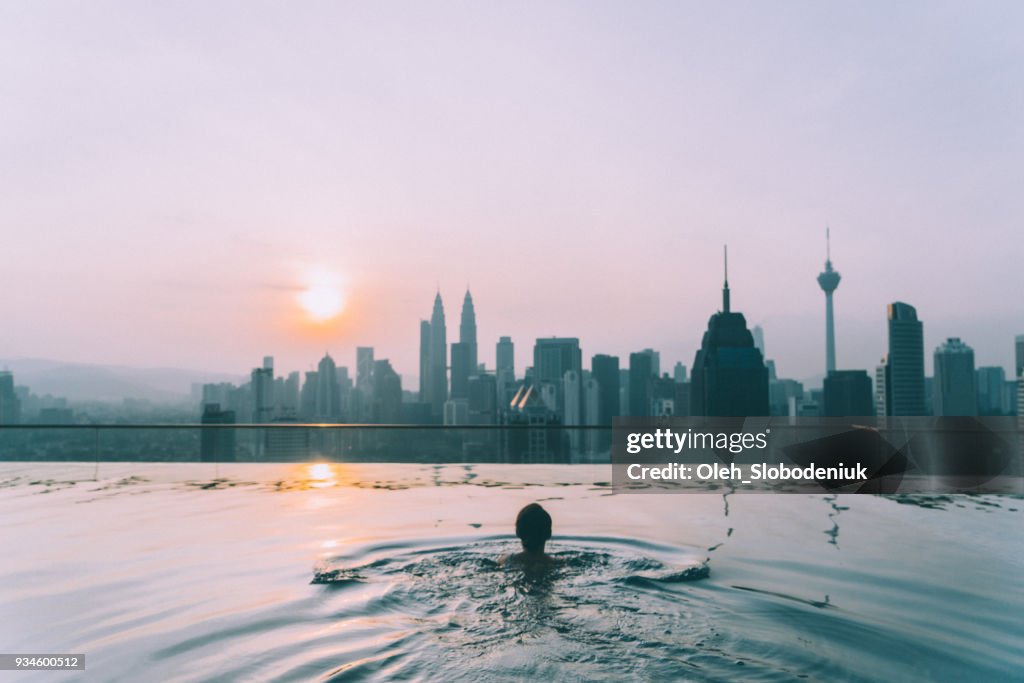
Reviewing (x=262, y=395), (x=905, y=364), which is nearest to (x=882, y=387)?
(x=905, y=364)

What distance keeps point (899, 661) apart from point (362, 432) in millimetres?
10778

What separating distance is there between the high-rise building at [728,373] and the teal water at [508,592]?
10596cm

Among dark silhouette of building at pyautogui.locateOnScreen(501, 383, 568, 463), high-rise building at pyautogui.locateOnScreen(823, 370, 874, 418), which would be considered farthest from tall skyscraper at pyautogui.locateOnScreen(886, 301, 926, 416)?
dark silhouette of building at pyautogui.locateOnScreen(501, 383, 568, 463)

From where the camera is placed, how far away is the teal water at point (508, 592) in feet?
13.2

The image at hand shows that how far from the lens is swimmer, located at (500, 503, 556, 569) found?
651 cm

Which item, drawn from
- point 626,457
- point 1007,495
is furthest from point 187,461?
point 1007,495

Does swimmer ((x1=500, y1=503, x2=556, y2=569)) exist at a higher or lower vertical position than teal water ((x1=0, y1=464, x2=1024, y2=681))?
higher

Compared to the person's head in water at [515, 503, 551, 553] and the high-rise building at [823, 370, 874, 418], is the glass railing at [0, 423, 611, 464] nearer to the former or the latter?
the person's head in water at [515, 503, 551, 553]

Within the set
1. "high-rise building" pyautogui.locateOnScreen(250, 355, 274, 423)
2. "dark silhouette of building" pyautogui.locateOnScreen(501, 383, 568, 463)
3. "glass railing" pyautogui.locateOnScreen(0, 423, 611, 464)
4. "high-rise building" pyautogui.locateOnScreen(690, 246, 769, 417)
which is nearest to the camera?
"dark silhouette of building" pyautogui.locateOnScreen(501, 383, 568, 463)

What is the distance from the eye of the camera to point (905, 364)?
143 meters

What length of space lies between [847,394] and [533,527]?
10714cm

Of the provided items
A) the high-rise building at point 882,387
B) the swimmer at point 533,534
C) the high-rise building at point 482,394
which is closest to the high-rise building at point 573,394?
the high-rise building at point 482,394

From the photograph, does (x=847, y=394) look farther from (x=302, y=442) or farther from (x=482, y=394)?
(x=302, y=442)

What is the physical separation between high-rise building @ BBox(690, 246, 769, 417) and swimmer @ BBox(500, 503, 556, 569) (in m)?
108
